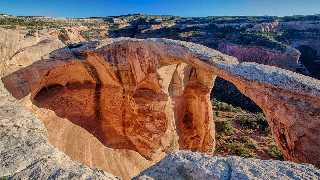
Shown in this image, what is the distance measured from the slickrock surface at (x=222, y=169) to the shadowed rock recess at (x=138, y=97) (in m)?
5.54

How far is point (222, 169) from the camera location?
648 centimetres

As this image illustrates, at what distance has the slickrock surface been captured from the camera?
6.29 m

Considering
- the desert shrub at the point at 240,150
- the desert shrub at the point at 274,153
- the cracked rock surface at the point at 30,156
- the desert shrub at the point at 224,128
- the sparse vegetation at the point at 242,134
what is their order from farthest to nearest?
the desert shrub at the point at 224,128 < the sparse vegetation at the point at 242,134 < the desert shrub at the point at 274,153 < the desert shrub at the point at 240,150 < the cracked rock surface at the point at 30,156

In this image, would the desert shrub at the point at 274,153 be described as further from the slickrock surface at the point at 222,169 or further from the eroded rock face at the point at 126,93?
the slickrock surface at the point at 222,169

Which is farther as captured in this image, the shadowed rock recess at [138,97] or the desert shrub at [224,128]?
the desert shrub at [224,128]

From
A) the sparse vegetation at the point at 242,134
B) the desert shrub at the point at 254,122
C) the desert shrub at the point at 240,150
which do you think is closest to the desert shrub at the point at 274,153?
the sparse vegetation at the point at 242,134

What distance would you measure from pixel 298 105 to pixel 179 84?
8.21 m

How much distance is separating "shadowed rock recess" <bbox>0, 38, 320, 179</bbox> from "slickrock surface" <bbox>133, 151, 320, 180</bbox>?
218 inches

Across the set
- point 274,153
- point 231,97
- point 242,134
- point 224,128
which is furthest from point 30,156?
point 231,97

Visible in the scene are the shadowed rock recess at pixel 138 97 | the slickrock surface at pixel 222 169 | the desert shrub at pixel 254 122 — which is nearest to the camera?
the slickrock surface at pixel 222 169

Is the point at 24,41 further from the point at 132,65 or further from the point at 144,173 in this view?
the point at 144,173

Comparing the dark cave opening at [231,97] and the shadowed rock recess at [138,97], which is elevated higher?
the shadowed rock recess at [138,97]

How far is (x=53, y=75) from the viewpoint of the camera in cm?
1697

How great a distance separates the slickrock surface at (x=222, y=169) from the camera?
248 inches
